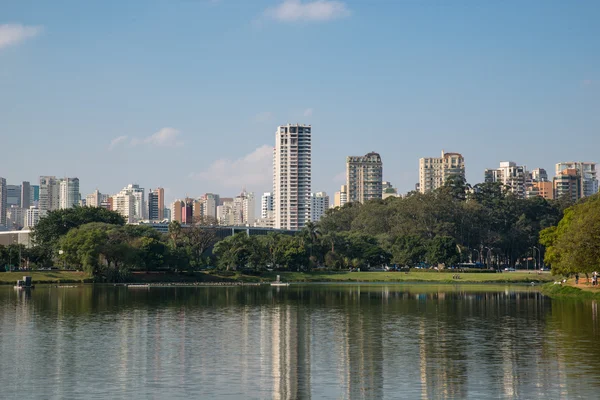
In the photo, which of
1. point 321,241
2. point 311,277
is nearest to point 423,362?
point 311,277

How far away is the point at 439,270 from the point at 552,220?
4838 cm

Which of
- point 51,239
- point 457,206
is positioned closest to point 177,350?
point 51,239

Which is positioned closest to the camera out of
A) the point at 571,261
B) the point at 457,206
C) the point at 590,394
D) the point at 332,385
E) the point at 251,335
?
the point at 590,394

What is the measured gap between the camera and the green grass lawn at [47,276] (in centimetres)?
12408

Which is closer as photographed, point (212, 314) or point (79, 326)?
point (79, 326)

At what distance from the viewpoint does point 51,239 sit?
153 m

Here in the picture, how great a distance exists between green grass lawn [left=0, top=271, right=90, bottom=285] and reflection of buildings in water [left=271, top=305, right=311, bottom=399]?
70134 millimetres

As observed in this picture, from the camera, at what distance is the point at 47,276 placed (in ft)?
422

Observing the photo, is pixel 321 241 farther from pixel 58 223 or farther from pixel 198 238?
pixel 58 223

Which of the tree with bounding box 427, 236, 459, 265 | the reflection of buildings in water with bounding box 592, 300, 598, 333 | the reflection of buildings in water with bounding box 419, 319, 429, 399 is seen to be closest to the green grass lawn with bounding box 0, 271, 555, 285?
the tree with bounding box 427, 236, 459, 265

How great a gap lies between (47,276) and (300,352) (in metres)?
95.6

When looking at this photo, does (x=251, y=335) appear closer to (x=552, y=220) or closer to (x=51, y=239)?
(x=51, y=239)

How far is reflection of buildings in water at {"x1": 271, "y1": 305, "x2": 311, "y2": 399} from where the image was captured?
3083 centimetres

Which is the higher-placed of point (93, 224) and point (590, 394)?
point (93, 224)
